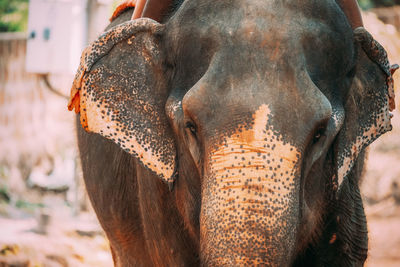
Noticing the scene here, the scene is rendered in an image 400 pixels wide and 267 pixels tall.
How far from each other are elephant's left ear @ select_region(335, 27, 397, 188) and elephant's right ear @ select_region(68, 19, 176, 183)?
0.68m

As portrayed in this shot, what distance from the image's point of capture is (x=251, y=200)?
2.12 m

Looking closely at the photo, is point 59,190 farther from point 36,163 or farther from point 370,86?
point 370,86

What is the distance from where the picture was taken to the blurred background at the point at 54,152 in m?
6.54

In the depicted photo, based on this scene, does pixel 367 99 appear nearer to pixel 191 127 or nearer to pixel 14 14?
pixel 191 127

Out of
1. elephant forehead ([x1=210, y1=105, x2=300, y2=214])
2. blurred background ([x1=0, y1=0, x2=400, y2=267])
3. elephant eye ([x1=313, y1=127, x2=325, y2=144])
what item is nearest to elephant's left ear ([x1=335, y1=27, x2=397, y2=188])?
elephant eye ([x1=313, y1=127, x2=325, y2=144])

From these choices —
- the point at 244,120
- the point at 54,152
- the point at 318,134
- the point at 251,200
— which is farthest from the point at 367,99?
the point at 54,152

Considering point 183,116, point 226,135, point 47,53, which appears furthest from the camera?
point 47,53

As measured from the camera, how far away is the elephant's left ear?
2684 millimetres

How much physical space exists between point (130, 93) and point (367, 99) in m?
0.90

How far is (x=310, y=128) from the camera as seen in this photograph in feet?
7.66

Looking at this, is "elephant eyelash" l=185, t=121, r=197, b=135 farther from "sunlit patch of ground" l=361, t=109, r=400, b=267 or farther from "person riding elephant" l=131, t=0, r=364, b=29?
"sunlit patch of ground" l=361, t=109, r=400, b=267

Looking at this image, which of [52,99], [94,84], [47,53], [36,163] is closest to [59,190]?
[36,163]

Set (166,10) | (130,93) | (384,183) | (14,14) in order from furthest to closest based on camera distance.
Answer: (14,14) → (384,183) → (166,10) → (130,93)

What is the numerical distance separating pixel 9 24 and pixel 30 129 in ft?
11.2
